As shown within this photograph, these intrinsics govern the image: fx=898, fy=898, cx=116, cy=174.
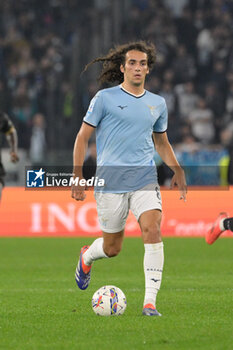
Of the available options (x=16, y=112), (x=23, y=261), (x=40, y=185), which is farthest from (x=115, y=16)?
(x=40, y=185)

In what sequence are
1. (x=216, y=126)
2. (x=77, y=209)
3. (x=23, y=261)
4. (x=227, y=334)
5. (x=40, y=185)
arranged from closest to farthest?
(x=227, y=334) < (x=40, y=185) < (x=23, y=261) < (x=77, y=209) < (x=216, y=126)

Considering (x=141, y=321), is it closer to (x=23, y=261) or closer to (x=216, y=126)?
(x=23, y=261)

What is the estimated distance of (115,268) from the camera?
12.0 metres

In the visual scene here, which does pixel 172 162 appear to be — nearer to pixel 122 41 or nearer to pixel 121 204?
pixel 121 204

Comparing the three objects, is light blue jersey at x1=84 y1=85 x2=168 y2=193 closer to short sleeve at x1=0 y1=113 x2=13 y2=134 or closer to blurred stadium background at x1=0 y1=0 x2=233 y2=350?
blurred stadium background at x1=0 y1=0 x2=233 y2=350

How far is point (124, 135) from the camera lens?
7.26 m

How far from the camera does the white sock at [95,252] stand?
779 cm

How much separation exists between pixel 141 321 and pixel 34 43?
58.4 feet

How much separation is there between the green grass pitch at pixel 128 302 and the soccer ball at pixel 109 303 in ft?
0.25

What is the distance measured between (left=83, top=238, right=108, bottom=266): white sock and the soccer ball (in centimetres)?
55

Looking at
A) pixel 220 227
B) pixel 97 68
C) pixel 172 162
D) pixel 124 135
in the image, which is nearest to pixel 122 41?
pixel 97 68

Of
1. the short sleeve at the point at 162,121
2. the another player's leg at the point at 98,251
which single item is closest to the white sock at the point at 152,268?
the another player's leg at the point at 98,251

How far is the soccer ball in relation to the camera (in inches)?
286

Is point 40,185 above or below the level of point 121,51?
below
